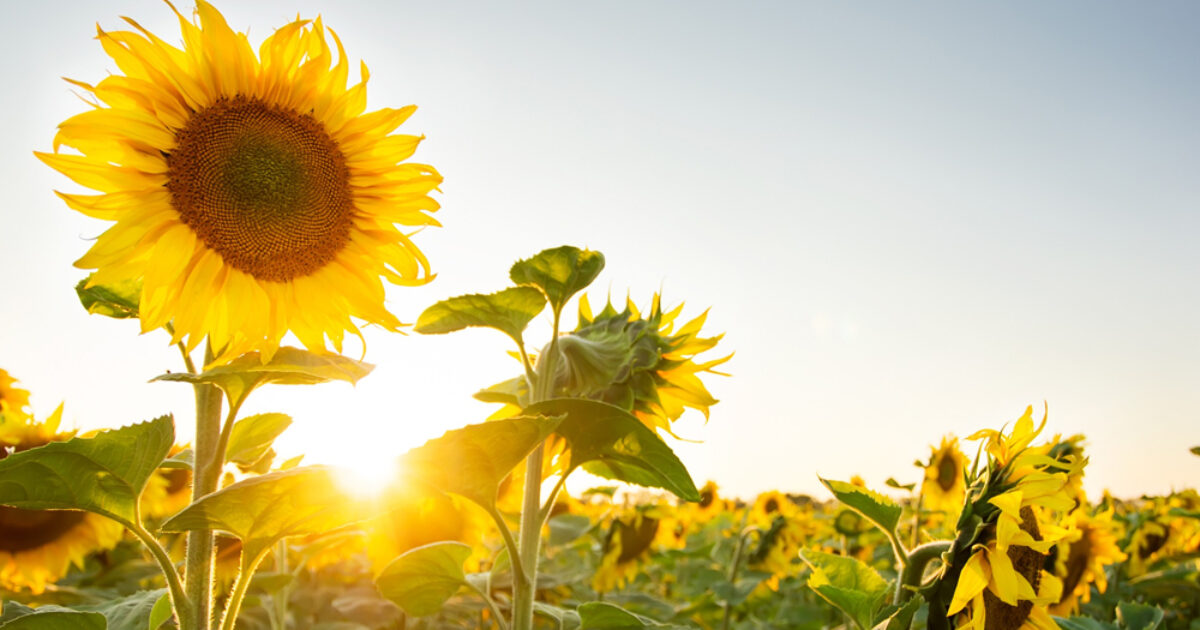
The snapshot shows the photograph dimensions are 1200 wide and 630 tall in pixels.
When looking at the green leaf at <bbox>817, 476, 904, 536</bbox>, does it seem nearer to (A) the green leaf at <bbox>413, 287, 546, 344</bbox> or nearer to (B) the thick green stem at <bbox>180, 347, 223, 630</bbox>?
(A) the green leaf at <bbox>413, 287, 546, 344</bbox>

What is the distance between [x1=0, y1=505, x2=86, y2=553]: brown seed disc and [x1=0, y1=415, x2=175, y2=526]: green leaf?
2.26 metres

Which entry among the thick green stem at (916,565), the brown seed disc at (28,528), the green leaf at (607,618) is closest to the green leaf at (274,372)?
the green leaf at (607,618)

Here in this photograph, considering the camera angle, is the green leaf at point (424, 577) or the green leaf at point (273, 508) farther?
the green leaf at point (424, 577)

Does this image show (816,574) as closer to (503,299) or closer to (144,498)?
(503,299)

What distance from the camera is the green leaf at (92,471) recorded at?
46.8 inches

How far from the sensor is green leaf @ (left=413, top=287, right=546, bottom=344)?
1938 millimetres

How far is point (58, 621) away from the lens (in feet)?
4.35

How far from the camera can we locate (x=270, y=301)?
1787mm

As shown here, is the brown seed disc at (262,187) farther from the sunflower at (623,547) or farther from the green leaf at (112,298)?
the sunflower at (623,547)

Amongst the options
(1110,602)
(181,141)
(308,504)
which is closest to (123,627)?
(308,504)

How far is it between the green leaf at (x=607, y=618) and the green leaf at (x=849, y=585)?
1.30ft

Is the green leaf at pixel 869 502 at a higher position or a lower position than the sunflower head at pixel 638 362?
lower

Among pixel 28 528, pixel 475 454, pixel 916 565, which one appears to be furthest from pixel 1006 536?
pixel 28 528

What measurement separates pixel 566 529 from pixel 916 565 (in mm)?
2557
